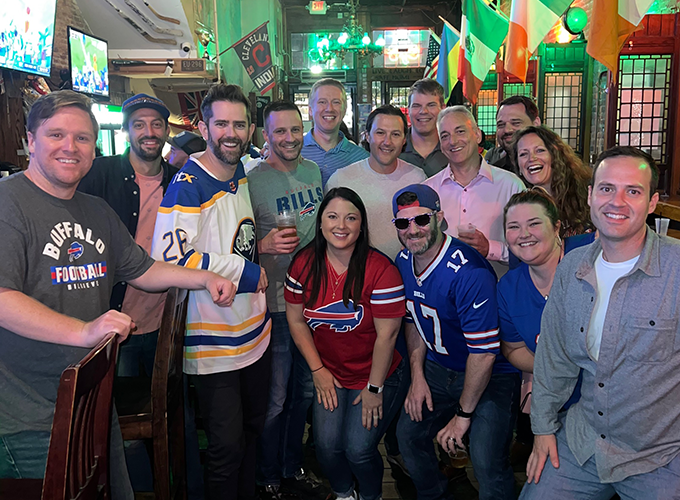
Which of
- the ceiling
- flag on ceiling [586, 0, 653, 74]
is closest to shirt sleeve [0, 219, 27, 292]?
flag on ceiling [586, 0, 653, 74]

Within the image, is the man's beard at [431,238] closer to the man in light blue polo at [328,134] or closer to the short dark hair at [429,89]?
the man in light blue polo at [328,134]

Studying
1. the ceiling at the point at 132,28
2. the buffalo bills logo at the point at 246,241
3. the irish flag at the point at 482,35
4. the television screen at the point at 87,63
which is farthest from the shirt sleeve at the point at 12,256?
the ceiling at the point at 132,28

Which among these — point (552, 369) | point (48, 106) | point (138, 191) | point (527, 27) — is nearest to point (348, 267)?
point (552, 369)

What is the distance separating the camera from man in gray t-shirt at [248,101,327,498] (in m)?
2.92

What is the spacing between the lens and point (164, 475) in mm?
2100

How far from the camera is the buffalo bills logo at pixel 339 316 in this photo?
8.66 feet

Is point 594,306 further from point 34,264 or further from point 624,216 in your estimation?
point 34,264

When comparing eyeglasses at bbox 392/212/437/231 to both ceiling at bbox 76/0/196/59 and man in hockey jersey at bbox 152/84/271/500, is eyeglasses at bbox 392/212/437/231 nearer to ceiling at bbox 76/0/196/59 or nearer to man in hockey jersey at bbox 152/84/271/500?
man in hockey jersey at bbox 152/84/271/500

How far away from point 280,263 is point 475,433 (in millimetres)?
1353

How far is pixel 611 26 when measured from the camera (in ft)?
11.4

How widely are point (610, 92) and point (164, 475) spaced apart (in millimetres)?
9212

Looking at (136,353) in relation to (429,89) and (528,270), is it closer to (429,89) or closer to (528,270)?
(528,270)

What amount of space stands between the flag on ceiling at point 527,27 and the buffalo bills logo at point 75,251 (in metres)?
4.03

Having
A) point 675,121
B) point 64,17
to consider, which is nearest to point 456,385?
point 64,17
